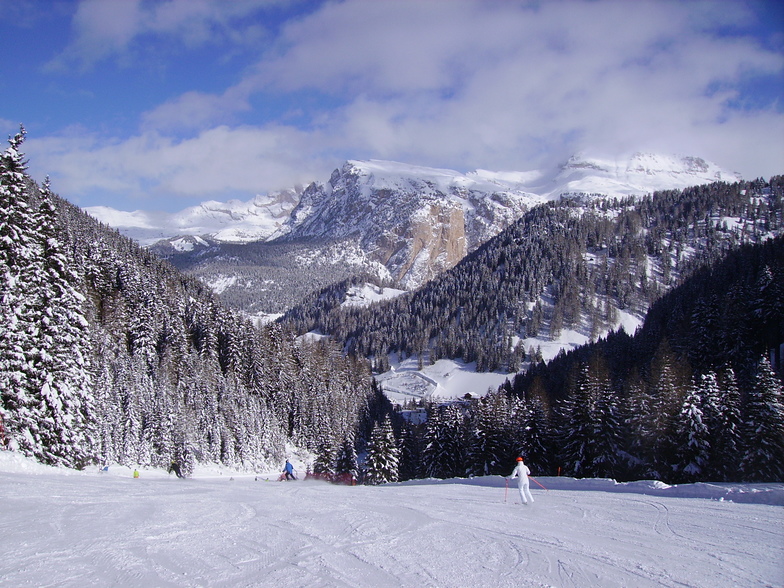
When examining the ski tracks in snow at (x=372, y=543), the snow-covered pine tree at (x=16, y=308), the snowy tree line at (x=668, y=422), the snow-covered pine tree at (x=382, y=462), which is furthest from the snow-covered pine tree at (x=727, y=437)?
the snow-covered pine tree at (x=16, y=308)

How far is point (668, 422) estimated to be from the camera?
41.0 metres

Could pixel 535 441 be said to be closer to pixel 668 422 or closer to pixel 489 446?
pixel 489 446

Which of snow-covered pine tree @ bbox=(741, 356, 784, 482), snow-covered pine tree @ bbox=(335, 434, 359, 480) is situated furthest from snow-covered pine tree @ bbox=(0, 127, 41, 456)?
snow-covered pine tree @ bbox=(741, 356, 784, 482)

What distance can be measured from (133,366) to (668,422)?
5537 centimetres

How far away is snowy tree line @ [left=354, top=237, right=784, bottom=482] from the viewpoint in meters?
36.0

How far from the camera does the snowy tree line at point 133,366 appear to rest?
23.0m

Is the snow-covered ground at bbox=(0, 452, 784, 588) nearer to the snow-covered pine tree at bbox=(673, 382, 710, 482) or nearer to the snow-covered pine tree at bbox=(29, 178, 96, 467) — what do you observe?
the snow-covered pine tree at bbox=(29, 178, 96, 467)

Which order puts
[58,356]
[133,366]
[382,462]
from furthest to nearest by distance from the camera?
1. [133,366]
2. [382,462]
3. [58,356]

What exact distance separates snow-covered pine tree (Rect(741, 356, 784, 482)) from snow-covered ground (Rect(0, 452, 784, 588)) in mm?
21688

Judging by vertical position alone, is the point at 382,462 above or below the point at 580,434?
below

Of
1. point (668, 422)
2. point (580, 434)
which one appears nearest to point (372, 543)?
point (580, 434)

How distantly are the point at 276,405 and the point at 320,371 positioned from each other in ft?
54.4

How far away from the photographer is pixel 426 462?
178 feet

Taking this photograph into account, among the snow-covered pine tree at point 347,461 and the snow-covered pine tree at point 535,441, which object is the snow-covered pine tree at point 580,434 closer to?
the snow-covered pine tree at point 535,441
